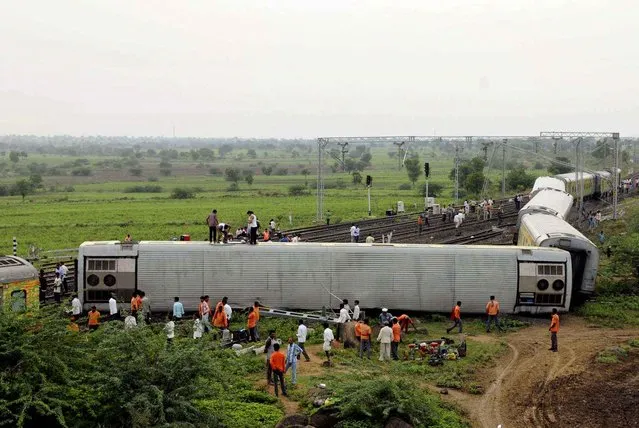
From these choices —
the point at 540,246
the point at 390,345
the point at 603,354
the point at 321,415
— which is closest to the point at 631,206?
the point at 540,246

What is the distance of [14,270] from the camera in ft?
72.5

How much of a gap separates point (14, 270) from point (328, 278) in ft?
33.3

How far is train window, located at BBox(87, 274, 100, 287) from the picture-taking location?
959 inches

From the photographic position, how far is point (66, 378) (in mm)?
13109

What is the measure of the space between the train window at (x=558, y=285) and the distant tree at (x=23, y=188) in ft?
235

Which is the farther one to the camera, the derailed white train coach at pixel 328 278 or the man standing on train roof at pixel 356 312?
the derailed white train coach at pixel 328 278

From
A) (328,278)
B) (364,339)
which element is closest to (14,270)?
(328,278)

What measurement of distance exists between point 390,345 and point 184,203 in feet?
196

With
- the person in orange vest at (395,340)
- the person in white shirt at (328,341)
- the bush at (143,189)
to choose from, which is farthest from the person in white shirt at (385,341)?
the bush at (143,189)

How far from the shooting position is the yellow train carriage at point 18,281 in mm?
21625

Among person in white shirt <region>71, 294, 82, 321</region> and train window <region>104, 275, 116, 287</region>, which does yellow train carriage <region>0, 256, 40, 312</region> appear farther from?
train window <region>104, 275, 116, 287</region>

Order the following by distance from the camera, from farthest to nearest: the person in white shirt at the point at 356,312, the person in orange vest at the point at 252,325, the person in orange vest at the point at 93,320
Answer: the person in white shirt at the point at 356,312 < the person in orange vest at the point at 252,325 < the person in orange vest at the point at 93,320

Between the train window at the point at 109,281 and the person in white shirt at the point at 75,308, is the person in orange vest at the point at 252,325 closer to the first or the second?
the person in white shirt at the point at 75,308

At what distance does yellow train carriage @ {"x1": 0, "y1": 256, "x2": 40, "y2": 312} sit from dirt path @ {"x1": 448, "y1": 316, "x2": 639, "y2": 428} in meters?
13.4
